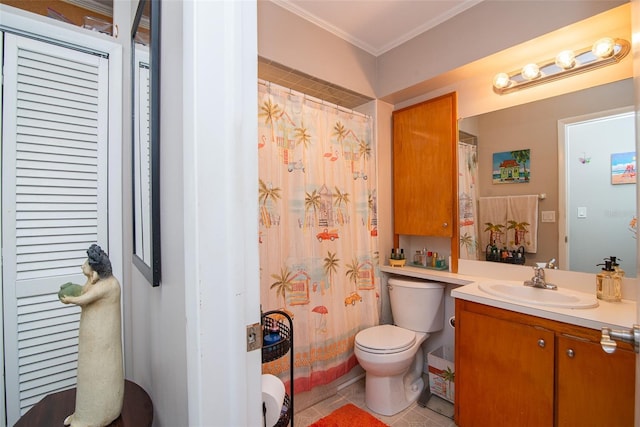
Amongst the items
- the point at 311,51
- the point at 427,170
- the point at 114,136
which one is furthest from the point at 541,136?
the point at 114,136

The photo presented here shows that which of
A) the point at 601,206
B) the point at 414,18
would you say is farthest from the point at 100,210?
the point at 601,206

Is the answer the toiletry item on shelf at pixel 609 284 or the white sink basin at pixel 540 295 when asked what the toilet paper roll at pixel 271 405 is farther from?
the toiletry item on shelf at pixel 609 284

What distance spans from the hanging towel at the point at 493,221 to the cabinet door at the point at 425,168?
19 cm

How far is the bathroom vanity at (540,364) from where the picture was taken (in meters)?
1.20

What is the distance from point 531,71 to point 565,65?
163 millimetres

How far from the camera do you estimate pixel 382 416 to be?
185 centimetres

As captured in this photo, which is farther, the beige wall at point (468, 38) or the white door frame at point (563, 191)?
the white door frame at point (563, 191)

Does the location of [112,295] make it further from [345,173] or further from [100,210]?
[345,173]

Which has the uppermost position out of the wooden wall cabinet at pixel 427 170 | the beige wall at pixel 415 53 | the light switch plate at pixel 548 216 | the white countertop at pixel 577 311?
the beige wall at pixel 415 53

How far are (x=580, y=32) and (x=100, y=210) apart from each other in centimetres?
267

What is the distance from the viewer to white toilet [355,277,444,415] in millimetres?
1822

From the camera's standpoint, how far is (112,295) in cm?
80

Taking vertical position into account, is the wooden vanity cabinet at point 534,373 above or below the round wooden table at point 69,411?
below

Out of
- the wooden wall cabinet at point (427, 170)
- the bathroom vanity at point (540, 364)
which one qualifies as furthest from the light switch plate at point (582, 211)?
the wooden wall cabinet at point (427, 170)
